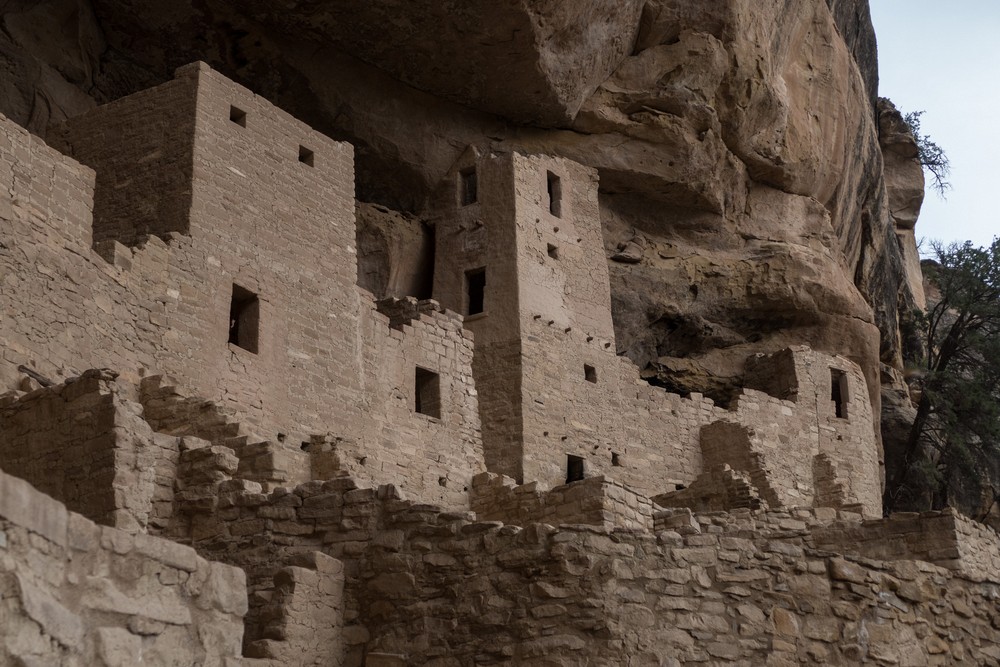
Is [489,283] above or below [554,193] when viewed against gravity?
below

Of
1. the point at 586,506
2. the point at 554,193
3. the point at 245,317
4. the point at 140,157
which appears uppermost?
the point at 554,193

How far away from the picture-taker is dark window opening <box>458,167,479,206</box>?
22.8 m

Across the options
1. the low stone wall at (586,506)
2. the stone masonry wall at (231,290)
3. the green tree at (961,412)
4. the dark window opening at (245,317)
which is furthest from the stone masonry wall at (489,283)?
the green tree at (961,412)

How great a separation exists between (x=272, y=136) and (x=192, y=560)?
37.2 ft

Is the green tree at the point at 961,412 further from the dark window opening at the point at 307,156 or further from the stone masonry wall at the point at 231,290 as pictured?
the dark window opening at the point at 307,156

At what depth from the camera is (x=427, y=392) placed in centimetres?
1947

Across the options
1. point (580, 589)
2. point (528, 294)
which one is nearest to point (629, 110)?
point (528, 294)

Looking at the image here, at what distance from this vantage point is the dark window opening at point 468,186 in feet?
74.8

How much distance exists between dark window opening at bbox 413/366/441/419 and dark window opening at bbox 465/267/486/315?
8.08ft

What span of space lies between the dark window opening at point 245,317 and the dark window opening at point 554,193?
7810mm

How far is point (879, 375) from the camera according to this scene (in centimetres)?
2831

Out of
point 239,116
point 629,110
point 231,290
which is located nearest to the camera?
point 231,290

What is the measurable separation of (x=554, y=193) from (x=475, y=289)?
7.42 ft

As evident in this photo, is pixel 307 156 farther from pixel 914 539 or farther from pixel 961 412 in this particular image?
pixel 961 412
